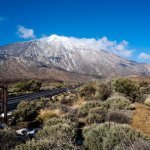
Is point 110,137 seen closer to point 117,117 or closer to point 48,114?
point 117,117

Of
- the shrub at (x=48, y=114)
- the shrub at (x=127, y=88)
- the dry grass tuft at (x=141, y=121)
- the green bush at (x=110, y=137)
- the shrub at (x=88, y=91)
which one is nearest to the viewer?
the green bush at (x=110, y=137)

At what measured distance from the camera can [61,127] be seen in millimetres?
13508

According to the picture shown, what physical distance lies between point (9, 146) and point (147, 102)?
64.1 ft

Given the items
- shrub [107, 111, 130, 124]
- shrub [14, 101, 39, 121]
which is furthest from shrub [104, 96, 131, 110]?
shrub [14, 101, 39, 121]

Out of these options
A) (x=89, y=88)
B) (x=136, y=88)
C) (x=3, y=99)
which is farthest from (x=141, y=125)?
(x=89, y=88)

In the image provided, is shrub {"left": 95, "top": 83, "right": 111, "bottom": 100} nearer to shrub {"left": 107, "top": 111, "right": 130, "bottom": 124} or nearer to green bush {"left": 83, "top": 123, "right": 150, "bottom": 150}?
shrub {"left": 107, "top": 111, "right": 130, "bottom": 124}

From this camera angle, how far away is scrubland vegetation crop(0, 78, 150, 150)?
31.9 feet

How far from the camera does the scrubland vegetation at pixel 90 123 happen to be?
9.72 metres

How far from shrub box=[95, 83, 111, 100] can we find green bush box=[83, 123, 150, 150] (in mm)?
16789

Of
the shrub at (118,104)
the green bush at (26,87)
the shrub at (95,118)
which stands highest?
the shrub at (118,104)

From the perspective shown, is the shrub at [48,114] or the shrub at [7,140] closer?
the shrub at [7,140]

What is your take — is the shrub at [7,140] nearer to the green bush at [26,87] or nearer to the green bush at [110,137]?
the green bush at [110,137]

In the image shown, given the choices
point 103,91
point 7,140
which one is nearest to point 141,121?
point 7,140

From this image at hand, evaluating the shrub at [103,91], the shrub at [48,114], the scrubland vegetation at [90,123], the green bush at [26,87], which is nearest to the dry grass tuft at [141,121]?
the scrubland vegetation at [90,123]
